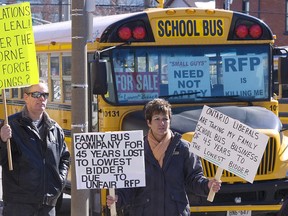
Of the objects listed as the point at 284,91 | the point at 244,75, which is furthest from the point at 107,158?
the point at 284,91

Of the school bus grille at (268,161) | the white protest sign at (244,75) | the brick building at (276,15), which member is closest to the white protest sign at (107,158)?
the school bus grille at (268,161)

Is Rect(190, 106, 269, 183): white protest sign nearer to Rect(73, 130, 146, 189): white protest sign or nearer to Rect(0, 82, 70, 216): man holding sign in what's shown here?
Rect(73, 130, 146, 189): white protest sign

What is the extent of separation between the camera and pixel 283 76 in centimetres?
880

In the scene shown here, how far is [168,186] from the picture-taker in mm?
5160

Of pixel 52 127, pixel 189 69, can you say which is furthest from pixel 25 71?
pixel 189 69

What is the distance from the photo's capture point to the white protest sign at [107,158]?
519 cm

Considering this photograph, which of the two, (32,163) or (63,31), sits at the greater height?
(63,31)

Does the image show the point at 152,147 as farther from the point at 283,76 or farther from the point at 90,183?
the point at 283,76

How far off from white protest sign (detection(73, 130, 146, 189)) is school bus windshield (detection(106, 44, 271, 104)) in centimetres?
291

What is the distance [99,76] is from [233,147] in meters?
2.59

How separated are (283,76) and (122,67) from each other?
196cm

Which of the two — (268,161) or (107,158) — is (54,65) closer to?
(268,161)

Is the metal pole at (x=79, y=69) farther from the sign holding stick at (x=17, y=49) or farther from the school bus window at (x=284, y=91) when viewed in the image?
the school bus window at (x=284, y=91)

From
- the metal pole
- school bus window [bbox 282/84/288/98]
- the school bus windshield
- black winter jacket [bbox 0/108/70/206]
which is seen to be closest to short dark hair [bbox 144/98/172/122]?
black winter jacket [bbox 0/108/70/206]
